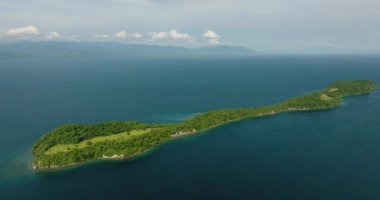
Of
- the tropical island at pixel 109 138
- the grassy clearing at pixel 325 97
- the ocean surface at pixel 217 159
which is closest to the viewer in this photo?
the ocean surface at pixel 217 159

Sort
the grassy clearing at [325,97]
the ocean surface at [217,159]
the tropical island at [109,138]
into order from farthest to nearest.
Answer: the grassy clearing at [325,97]
the tropical island at [109,138]
the ocean surface at [217,159]

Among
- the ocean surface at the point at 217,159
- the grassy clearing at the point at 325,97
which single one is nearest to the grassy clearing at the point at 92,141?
the ocean surface at the point at 217,159

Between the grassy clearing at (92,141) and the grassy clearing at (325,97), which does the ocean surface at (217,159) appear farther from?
the grassy clearing at (325,97)

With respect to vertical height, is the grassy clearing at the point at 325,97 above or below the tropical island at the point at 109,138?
above

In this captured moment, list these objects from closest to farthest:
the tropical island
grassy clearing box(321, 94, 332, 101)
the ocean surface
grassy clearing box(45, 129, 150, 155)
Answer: the ocean surface
the tropical island
grassy clearing box(45, 129, 150, 155)
grassy clearing box(321, 94, 332, 101)

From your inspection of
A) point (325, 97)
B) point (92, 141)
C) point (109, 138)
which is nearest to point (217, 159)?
point (109, 138)

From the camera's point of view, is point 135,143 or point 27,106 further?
point 27,106

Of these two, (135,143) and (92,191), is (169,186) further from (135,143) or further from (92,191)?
(135,143)

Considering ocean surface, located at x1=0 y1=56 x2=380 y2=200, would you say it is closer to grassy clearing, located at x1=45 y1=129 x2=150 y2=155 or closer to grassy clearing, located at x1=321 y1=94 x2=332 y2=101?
grassy clearing, located at x1=45 y1=129 x2=150 y2=155

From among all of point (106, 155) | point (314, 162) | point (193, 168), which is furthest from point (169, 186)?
point (314, 162)

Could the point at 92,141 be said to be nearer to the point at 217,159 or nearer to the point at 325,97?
the point at 217,159

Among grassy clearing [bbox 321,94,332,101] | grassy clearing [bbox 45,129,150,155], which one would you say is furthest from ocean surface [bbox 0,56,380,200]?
grassy clearing [bbox 321,94,332,101]
